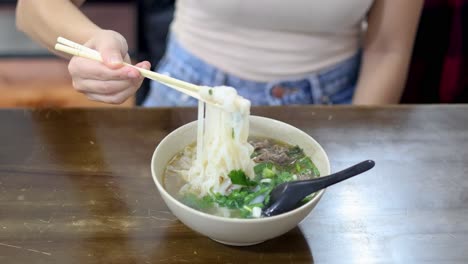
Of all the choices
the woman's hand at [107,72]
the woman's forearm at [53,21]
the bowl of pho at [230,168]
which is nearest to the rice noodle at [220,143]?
the bowl of pho at [230,168]

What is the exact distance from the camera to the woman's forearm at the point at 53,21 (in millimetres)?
1058

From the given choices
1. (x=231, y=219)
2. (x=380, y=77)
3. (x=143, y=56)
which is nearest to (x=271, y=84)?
(x=380, y=77)

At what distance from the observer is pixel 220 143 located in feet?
2.82

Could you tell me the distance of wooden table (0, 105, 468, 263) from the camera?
0.80 m

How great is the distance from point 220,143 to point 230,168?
1.7 inches

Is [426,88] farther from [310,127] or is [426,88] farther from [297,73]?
[310,127]

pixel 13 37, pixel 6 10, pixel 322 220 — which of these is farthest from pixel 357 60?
pixel 6 10

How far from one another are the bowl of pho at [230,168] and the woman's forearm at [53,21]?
31cm

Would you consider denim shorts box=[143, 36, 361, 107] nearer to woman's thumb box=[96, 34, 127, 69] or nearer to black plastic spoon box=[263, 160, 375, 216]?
woman's thumb box=[96, 34, 127, 69]

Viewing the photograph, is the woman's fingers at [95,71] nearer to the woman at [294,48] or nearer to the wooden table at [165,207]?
the wooden table at [165,207]

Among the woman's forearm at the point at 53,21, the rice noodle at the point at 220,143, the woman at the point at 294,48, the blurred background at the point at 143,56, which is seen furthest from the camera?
the blurred background at the point at 143,56

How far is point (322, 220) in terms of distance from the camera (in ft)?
2.82

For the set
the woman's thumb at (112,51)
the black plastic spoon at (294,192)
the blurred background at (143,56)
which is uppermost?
the woman's thumb at (112,51)

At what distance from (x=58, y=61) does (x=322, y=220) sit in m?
2.41
